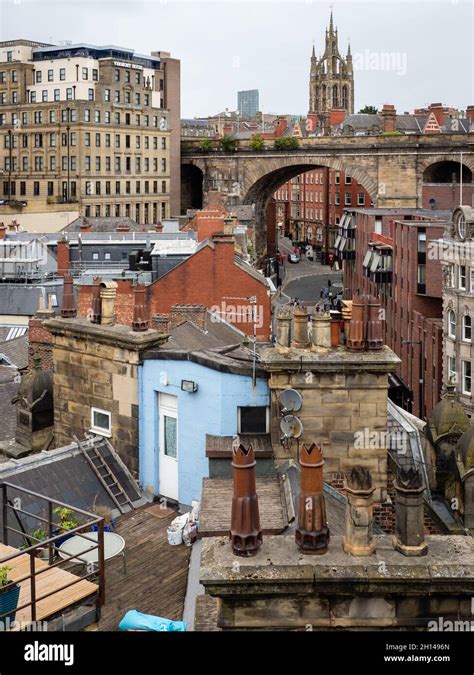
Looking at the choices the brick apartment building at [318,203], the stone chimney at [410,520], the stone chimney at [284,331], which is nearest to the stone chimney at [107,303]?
the stone chimney at [284,331]

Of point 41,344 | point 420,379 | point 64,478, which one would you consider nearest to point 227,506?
point 64,478

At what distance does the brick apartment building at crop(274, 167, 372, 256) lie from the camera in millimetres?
103562

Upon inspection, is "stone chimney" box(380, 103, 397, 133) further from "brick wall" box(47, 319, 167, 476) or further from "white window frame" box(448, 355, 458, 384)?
"brick wall" box(47, 319, 167, 476)

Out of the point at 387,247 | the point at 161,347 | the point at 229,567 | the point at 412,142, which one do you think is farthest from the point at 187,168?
the point at 229,567

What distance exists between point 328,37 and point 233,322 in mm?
136153

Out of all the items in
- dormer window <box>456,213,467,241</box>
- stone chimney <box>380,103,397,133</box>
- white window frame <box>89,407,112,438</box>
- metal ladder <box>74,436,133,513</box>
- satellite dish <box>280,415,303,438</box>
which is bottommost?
metal ladder <box>74,436,133,513</box>

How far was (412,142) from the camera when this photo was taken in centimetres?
8125

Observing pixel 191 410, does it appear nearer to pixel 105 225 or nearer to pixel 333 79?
pixel 105 225

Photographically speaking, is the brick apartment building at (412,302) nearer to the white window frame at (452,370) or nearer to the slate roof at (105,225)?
the white window frame at (452,370)

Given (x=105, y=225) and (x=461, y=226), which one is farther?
(x=105, y=225)

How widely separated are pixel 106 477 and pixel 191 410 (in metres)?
1.84

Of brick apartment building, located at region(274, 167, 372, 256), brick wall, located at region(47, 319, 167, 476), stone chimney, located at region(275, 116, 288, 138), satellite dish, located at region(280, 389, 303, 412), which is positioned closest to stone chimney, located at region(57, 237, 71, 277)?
brick wall, located at region(47, 319, 167, 476)

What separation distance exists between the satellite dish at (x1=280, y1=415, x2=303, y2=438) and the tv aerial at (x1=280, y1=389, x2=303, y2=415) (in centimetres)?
11

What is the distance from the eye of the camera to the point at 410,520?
6910mm
